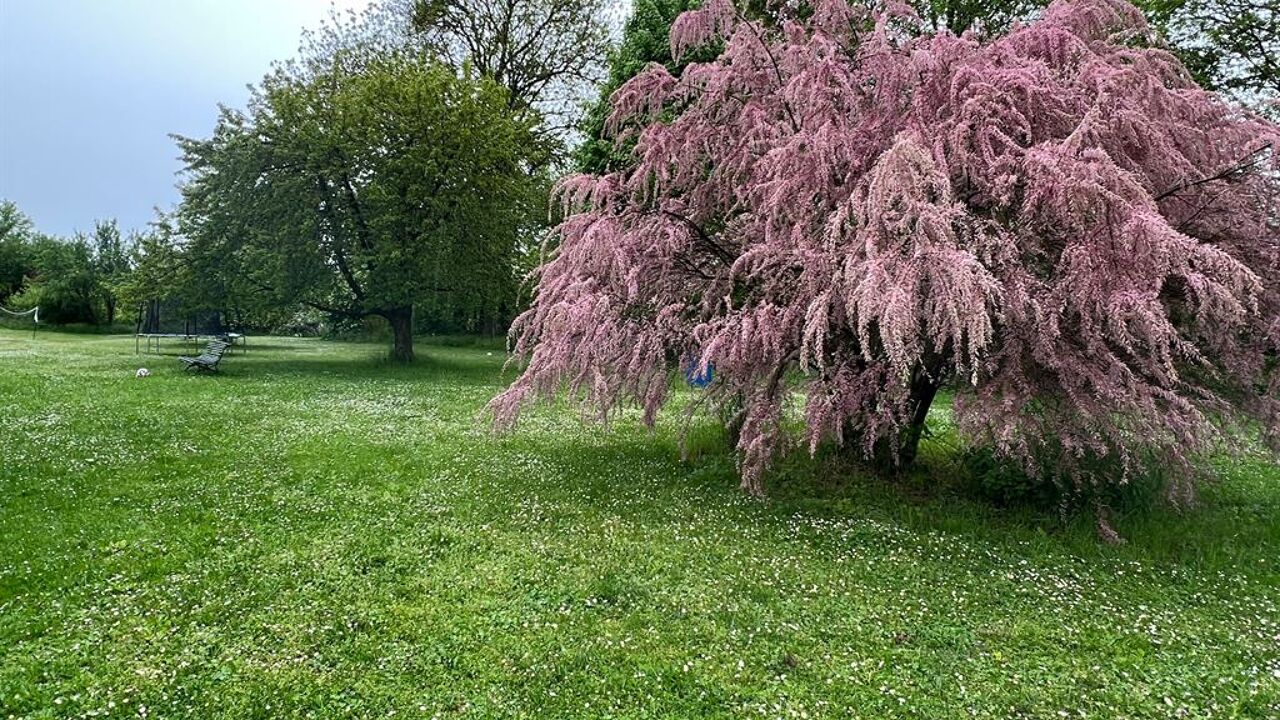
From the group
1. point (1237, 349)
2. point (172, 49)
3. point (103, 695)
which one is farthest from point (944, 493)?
point (172, 49)

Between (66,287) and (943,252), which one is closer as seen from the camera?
(943,252)

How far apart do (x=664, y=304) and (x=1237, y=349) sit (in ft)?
12.3

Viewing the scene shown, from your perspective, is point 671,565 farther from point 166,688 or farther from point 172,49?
point 172,49

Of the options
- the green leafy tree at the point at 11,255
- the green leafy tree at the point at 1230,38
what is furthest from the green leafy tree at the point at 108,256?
the green leafy tree at the point at 1230,38

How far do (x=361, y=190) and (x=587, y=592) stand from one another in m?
12.6

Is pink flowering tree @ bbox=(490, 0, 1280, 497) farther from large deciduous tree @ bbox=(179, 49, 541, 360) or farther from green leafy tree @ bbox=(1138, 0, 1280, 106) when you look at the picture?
large deciduous tree @ bbox=(179, 49, 541, 360)

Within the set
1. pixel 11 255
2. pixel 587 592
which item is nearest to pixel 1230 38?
pixel 587 592

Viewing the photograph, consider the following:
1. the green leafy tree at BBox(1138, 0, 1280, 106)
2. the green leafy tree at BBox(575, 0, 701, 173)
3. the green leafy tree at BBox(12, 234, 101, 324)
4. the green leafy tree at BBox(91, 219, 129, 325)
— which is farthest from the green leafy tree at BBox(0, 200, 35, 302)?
the green leafy tree at BBox(1138, 0, 1280, 106)

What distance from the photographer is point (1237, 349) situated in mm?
4086

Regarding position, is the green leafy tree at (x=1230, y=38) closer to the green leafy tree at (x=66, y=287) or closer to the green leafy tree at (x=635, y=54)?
the green leafy tree at (x=635, y=54)

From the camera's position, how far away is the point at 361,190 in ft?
44.8

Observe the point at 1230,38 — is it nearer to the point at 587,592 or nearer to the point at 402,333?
the point at 587,592

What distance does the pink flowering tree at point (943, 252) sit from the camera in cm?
348

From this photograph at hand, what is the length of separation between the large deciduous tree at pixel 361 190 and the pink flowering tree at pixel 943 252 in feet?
28.6
